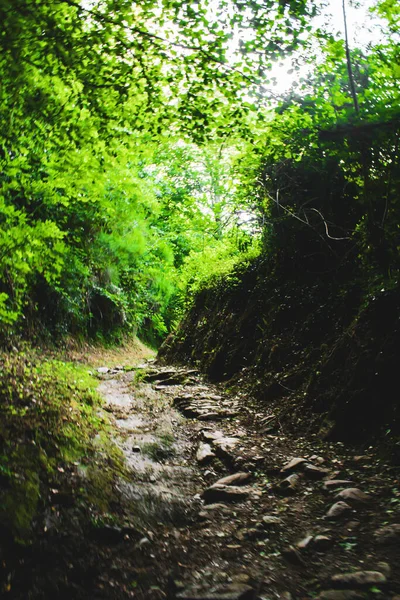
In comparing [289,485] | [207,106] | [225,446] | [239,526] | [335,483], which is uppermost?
[207,106]

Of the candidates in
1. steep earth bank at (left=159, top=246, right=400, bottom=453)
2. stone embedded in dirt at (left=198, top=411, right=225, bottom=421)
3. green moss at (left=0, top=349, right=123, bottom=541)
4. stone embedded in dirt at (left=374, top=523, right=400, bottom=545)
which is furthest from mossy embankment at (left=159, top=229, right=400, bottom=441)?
green moss at (left=0, top=349, right=123, bottom=541)

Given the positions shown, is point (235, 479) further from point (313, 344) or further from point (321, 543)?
point (313, 344)

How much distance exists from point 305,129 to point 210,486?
4.72 meters

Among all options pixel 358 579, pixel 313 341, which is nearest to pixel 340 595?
pixel 358 579

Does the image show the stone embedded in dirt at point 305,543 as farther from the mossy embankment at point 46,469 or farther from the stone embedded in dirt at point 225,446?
the stone embedded in dirt at point 225,446

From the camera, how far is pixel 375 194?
15.4 ft

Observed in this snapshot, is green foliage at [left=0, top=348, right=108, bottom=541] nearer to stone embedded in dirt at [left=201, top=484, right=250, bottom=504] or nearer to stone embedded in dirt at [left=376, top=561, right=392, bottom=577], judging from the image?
stone embedded in dirt at [left=201, top=484, right=250, bottom=504]

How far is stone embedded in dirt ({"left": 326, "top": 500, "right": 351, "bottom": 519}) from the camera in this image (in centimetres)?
303

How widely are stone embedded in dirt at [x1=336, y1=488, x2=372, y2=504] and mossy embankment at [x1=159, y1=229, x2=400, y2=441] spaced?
0.89 metres

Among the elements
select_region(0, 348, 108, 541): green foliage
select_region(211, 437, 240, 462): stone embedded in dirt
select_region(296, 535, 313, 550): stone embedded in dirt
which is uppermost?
select_region(296, 535, 313, 550): stone embedded in dirt

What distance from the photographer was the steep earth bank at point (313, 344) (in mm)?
4297

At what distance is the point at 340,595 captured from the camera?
2145mm

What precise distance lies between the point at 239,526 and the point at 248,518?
0.15 metres

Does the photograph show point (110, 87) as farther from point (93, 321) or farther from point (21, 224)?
point (93, 321)
